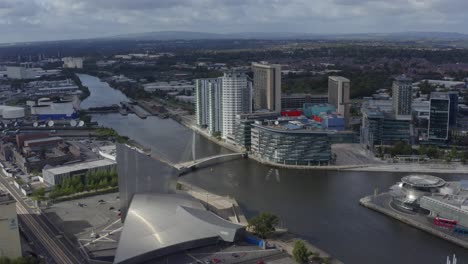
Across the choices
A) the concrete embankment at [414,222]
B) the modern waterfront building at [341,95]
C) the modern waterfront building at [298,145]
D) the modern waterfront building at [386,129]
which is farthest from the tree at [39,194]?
the modern waterfront building at [341,95]

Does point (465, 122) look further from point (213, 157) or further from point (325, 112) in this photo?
point (213, 157)

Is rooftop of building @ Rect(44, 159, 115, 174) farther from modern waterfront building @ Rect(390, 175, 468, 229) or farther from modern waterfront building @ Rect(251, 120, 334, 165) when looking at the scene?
modern waterfront building @ Rect(390, 175, 468, 229)

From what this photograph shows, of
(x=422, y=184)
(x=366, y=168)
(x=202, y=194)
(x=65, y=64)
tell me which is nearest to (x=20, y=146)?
(x=202, y=194)

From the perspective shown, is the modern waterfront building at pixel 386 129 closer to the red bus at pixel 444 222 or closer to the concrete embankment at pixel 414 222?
the concrete embankment at pixel 414 222

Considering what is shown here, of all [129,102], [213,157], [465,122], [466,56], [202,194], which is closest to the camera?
[202,194]

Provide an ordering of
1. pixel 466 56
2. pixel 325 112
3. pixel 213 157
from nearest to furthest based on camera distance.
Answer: pixel 213 157 → pixel 325 112 → pixel 466 56

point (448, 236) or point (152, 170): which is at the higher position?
point (152, 170)

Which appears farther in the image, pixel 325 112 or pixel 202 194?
pixel 325 112
